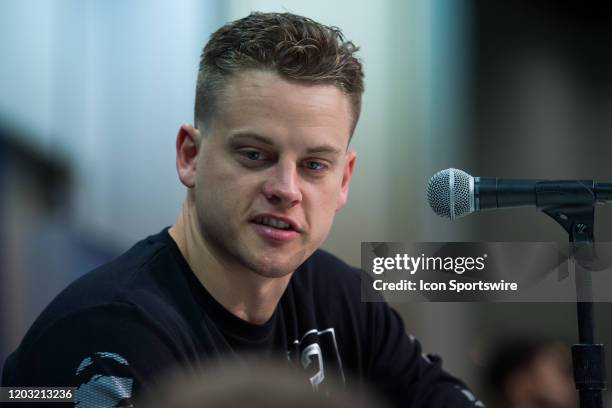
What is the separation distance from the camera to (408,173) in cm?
389

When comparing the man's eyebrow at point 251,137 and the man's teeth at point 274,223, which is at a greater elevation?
the man's eyebrow at point 251,137

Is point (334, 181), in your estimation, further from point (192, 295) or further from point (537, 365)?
point (537, 365)

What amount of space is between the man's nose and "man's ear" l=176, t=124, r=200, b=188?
0.24 metres

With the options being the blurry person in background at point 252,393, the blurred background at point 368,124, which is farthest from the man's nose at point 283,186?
the blurry person in background at point 252,393

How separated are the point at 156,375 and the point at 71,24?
1851 millimetres

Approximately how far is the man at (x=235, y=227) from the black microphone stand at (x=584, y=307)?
56 centimetres

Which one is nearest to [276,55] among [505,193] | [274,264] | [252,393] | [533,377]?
[274,264]

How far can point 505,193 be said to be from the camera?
165 cm

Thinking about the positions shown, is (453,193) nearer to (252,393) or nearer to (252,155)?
(252,155)

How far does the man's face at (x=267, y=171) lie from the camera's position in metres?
1.82

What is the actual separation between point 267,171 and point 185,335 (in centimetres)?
40

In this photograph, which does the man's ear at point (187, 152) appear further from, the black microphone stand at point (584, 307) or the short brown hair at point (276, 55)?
the black microphone stand at point (584, 307)

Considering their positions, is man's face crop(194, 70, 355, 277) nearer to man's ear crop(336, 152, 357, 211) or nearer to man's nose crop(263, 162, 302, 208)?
man's nose crop(263, 162, 302, 208)

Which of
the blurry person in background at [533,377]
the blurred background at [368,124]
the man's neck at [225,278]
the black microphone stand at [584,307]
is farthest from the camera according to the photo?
the blurry person in background at [533,377]
